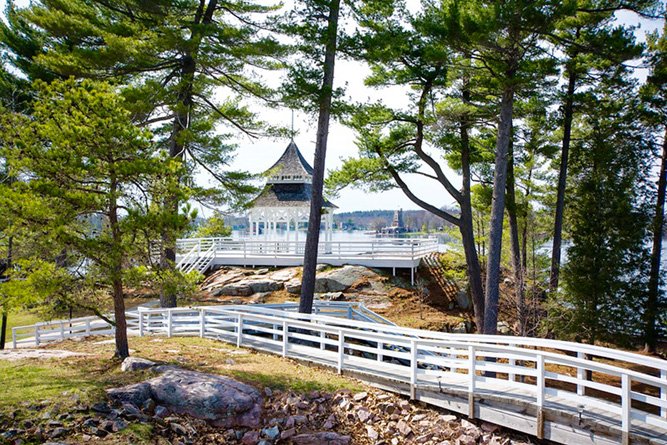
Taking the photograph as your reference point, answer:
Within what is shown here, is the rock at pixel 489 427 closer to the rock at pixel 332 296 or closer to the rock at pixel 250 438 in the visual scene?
the rock at pixel 250 438

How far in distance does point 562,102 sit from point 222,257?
53.8 ft

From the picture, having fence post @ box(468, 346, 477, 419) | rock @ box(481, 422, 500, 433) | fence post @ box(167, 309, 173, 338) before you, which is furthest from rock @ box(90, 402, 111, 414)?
fence post @ box(167, 309, 173, 338)

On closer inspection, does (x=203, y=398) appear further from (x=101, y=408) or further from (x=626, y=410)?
(x=626, y=410)

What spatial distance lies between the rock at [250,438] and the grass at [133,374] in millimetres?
1258

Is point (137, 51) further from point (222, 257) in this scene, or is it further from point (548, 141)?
point (548, 141)

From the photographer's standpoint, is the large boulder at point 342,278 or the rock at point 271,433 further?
the large boulder at point 342,278

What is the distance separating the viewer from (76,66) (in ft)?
48.2

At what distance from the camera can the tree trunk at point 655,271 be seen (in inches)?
595

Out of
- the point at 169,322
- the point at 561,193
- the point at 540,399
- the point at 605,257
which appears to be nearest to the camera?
the point at 540,399

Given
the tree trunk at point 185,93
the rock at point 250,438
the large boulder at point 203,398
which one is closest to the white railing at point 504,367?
the large boulder at point 203,398

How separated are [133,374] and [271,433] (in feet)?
10.2

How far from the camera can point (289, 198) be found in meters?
25.6

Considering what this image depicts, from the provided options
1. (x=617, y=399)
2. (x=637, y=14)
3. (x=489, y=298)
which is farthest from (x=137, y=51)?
(x=617, y=399)

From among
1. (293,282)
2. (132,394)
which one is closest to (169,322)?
(132,394)
